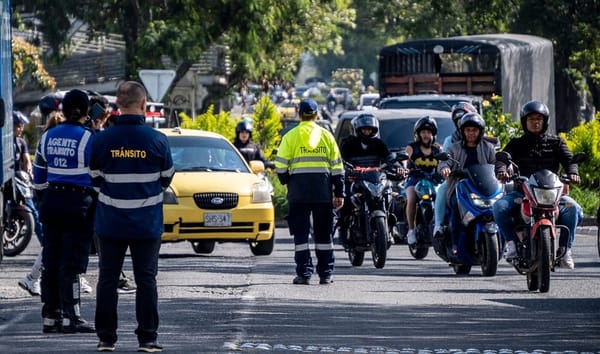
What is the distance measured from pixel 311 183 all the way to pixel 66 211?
4633 mm

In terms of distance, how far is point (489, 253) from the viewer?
57.1ft

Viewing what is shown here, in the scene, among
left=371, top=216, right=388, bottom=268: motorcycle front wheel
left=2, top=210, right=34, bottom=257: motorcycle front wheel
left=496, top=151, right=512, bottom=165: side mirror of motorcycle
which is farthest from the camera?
left=2, top=210, right=34, bottom=257: motorcycle front wheel

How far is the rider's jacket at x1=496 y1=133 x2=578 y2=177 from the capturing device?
16453 mm

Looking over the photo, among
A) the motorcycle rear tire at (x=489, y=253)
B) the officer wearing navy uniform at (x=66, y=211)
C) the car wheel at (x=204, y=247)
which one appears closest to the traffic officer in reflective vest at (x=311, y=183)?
the motorcycle rear tire at (x=489, y=253)

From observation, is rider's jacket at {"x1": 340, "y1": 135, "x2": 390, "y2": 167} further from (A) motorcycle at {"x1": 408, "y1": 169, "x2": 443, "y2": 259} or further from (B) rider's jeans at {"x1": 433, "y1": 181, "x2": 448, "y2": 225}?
(B) rider's jeans at {"x1": 433, "y1": 181, "x2": 448, "y2": 225}

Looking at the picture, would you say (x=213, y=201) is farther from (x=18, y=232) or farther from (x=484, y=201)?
(x=484, y=201)

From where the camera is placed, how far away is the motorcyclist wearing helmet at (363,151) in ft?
63.9

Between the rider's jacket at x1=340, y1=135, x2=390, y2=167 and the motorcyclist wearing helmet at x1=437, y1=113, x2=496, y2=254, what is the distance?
1637 millimetres

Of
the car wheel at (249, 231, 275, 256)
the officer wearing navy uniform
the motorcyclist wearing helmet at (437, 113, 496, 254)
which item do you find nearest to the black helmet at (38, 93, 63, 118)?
the officer wearing navy uniform

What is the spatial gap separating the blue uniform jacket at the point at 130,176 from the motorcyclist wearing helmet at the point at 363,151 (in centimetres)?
801

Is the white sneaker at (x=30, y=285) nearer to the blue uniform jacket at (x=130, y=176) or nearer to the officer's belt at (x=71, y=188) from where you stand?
the officer's belt at (x=71, y=188)

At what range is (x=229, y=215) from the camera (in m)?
21.1

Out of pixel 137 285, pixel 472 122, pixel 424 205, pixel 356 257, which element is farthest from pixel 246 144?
pixel 137 285

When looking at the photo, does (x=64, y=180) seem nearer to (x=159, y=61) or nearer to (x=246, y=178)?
(x=246, y=178)
